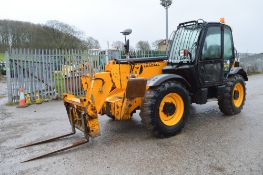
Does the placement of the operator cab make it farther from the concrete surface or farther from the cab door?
the concrete surface

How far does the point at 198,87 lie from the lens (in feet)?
20.5

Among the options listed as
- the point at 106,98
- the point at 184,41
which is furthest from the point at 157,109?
the point at 184,41

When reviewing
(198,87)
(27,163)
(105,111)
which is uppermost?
(198,87)

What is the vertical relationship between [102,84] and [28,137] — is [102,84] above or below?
above

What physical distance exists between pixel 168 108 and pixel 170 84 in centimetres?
47

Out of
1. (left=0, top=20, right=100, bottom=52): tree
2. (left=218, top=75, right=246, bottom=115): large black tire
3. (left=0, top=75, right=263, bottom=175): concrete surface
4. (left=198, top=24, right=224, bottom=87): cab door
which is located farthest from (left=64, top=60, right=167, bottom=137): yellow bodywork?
(left=0, top=20, right=100, bottom=52): tree

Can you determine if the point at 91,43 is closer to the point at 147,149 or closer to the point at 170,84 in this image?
the point at 170,84

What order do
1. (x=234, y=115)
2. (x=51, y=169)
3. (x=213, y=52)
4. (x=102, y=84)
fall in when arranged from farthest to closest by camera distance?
(x=234, y=115), (x=213, y=52), (x=102, y=84), (x=51, y=169)

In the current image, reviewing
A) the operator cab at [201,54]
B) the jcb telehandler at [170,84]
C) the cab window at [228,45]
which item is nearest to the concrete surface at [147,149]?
the jcb telehandler at [170,84]

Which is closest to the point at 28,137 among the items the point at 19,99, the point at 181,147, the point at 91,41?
the point at 181,147

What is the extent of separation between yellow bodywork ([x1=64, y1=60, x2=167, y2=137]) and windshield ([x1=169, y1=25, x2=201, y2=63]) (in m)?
1.12

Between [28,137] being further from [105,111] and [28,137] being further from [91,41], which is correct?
[91,41]

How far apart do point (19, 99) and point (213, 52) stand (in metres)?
7.73

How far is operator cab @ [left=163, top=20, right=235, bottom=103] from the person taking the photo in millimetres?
6148
